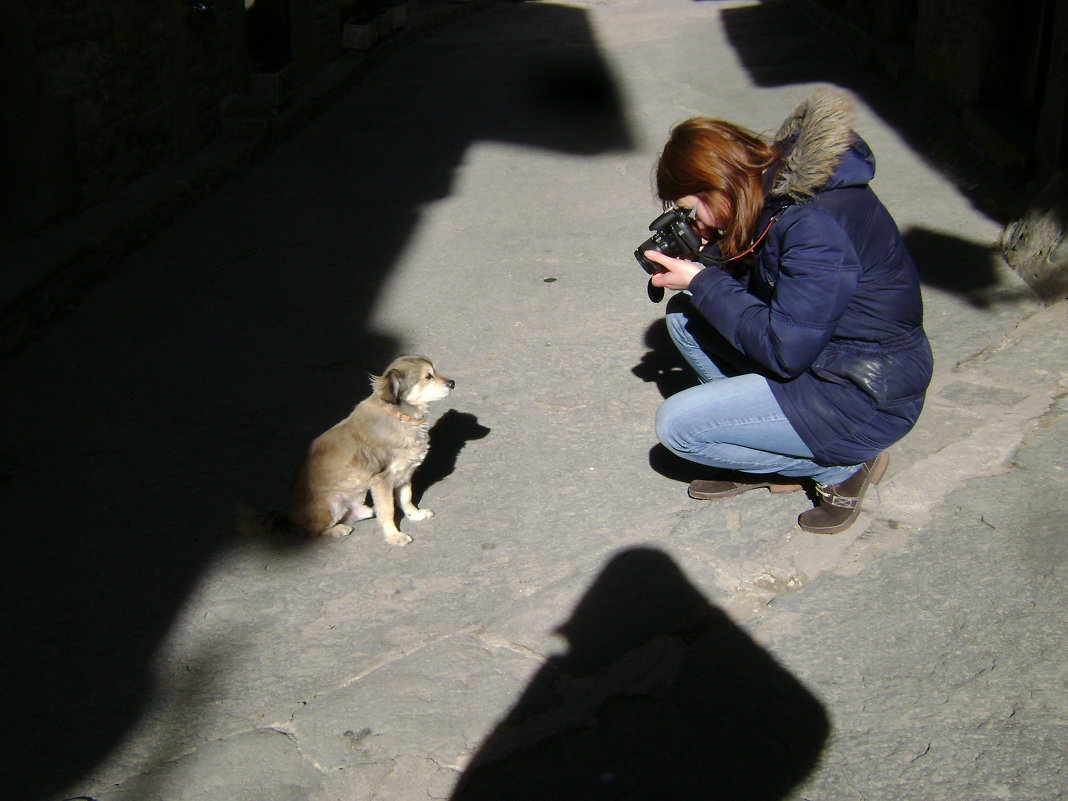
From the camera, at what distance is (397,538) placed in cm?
385

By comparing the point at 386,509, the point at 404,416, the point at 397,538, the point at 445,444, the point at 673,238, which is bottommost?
the point at 445,444

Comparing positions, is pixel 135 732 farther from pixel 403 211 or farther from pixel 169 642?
pixel 403 211

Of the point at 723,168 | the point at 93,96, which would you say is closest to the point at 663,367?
the point at 723,168

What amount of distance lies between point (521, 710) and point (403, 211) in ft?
16.4

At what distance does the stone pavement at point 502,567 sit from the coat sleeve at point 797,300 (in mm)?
760

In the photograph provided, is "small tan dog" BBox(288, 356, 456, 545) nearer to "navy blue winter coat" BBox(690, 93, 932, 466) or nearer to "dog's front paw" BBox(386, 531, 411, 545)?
"dog's front paw" BBox(386, 531, 411, 545)

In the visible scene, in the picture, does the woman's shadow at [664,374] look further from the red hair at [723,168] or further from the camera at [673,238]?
the red hair at [723,168]

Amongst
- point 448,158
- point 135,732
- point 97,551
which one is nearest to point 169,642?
point 135,732

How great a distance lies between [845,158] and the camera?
10.5ft

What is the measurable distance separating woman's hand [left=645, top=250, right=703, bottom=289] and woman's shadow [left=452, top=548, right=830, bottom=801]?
1.09m

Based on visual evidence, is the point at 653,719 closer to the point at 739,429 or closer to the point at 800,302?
the point at 739,429

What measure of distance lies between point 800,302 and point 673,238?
564mm

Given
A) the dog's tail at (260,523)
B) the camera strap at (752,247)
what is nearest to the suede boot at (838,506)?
the camera strap at (752,247)

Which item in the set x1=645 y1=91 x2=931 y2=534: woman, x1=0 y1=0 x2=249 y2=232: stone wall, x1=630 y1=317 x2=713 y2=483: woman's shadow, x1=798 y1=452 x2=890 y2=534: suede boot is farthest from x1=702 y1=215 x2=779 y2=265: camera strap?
x1=0 y1=0 x2=249 y2=232: stone wall
